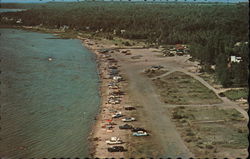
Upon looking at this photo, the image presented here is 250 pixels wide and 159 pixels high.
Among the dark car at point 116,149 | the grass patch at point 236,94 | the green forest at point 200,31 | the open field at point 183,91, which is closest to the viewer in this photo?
the dark car at point 116,149

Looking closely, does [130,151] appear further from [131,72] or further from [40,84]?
[131,72]

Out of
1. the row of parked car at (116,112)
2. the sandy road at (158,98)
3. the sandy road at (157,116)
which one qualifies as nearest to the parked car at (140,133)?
the row of parked car at (116,112)

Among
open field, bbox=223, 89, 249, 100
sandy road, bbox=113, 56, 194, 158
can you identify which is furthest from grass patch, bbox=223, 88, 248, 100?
sandy road, bbox=113, 56, 194, 158

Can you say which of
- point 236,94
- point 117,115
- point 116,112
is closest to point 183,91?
point 236,94

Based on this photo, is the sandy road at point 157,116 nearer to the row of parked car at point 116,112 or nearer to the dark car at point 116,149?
the row of parked car at point 116,112

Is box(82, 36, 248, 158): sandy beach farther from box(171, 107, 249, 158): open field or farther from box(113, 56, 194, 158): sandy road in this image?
box(171, 107, 249, 158): open field
